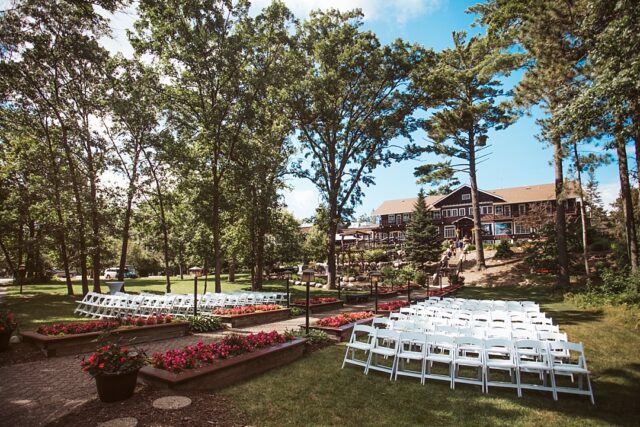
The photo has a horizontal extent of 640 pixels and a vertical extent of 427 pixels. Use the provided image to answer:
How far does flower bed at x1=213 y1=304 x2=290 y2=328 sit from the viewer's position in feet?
41.8

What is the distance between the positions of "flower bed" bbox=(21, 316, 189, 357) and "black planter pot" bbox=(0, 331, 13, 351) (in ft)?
1.41

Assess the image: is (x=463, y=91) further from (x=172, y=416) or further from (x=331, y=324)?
(x=172, y=416)

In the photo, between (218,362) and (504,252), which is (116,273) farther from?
(218,362)

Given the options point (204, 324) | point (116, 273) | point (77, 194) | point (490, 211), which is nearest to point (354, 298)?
point (204, 324)

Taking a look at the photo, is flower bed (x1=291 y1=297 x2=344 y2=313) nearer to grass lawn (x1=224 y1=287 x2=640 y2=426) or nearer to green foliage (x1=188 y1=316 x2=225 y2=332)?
green foliage (x1=188 y1=316 x2=225 y2=332)

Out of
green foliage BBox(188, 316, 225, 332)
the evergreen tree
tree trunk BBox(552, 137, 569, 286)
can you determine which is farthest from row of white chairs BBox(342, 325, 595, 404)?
the evergreen tree

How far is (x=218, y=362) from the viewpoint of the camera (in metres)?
6.69

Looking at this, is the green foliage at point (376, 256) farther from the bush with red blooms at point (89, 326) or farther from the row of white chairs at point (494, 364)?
the row of white chairs at point (494, 364)

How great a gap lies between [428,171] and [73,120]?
2541cm

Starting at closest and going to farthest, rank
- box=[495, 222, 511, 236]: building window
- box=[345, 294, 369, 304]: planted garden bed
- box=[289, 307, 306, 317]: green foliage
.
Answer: box=[289, 307, 306, 317]: green foliage < box=[345, 294, 369, 304]: planted garden bed < box=[495, 222, 511, 236]: building window

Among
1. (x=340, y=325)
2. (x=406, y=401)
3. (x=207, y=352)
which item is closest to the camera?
(x=406, y=401)

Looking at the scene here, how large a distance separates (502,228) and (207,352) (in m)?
49.2

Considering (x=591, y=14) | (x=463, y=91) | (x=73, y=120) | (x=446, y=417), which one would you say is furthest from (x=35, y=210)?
(x=463, y=91)

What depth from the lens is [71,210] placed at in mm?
18422
